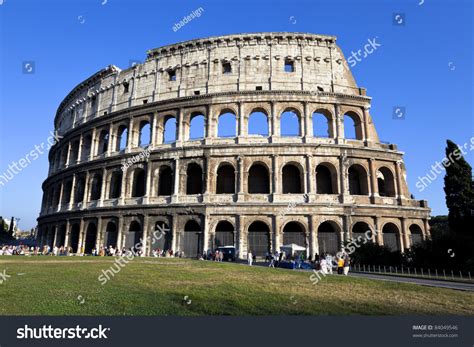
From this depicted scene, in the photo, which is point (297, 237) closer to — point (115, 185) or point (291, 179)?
point (291, 179)

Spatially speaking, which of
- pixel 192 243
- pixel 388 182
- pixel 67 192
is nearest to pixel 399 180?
pixel 388 182

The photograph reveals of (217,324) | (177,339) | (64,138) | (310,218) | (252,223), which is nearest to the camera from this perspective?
(177,339)

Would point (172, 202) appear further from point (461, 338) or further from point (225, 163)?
point (461, 338)

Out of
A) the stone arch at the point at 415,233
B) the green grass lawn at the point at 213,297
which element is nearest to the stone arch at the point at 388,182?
the stone arch at the point at 415,233

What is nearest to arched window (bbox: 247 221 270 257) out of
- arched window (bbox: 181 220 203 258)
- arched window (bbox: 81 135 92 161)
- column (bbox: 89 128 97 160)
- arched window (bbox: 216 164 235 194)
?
arched window (bbox: 181 220 203 258)

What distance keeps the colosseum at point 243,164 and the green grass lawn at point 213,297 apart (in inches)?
530

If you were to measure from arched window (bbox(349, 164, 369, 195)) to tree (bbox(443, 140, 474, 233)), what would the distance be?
22.1 ft

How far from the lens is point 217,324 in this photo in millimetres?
5582

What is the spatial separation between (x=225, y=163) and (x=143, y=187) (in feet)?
28.1

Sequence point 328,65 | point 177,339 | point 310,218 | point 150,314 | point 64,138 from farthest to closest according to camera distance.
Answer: point 64,138, point 328,65, point 310,218, point 150,314, point 177,339

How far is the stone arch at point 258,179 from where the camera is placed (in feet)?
86.9

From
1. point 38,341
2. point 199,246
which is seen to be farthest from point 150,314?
point 199,246

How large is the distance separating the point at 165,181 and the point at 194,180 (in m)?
2.82

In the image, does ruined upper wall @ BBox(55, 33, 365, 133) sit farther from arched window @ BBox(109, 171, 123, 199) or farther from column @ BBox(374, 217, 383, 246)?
column @ BBox(374, 217, 383, 246)
